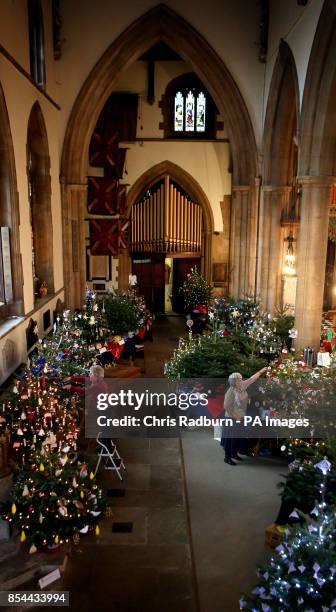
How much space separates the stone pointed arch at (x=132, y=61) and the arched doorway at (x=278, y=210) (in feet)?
2.35

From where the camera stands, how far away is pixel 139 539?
4.92 metres

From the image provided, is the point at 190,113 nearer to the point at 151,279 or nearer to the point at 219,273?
the point at 219,273

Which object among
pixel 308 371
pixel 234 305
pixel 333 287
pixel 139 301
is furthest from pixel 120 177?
pixel 308 371

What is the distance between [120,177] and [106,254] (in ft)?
6.92

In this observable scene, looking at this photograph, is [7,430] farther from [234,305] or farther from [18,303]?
[234,305]

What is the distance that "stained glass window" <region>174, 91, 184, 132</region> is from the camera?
14949 millimetres

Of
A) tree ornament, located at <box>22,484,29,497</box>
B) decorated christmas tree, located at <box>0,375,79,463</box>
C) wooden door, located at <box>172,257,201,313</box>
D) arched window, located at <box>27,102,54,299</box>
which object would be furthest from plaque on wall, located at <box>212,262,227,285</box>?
tree ornament, located at <box>22,484,29,497</box>

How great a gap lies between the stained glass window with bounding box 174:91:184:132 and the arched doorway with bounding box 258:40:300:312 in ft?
13.6

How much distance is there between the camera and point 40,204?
1038 centimetres

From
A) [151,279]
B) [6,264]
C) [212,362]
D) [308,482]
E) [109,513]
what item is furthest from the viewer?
[151,279]

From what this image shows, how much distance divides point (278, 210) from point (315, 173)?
3.13 metres

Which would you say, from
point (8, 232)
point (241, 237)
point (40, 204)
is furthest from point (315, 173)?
point (40, 204)

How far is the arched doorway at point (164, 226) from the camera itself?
15.5 meters

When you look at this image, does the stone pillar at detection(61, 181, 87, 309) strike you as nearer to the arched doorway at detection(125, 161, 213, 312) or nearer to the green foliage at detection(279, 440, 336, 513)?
A: the arched doorway at detection(125, 161, 213, 312)
